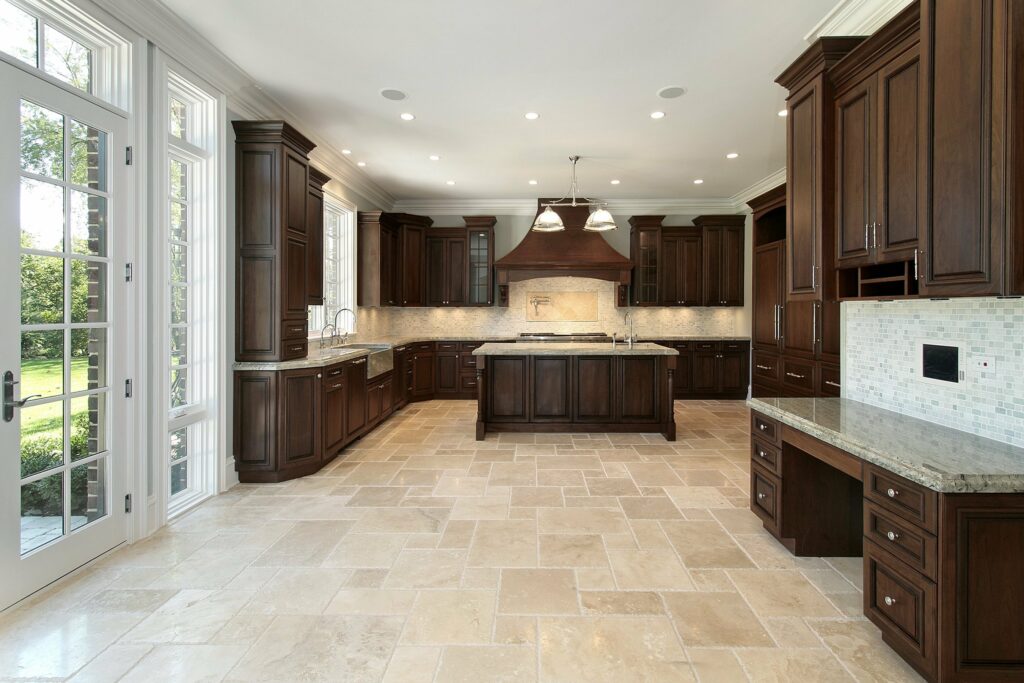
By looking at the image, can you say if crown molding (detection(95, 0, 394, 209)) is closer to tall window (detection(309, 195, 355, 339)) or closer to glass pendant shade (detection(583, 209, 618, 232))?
tall window (detection(309, 195, 355, 339))

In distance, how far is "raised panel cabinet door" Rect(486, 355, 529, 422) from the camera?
5605 millimetres

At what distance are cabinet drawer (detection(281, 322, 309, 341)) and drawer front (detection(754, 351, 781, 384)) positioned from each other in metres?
5.22

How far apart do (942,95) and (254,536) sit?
4110 millimetres

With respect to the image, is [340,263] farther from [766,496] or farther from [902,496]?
[902,496]

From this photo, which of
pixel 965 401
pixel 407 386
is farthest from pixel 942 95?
pixel 407 386

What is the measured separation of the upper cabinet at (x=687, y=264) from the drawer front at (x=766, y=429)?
204 inches

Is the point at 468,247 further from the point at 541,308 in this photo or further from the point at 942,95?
the point at 942,95

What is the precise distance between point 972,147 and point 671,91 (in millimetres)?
2881

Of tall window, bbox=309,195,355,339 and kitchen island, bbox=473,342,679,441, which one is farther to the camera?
tall window, bbox=309,195,355,339

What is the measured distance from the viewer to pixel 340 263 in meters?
6.91

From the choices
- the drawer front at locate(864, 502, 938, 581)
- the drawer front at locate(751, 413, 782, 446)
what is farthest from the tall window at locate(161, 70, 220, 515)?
the drawer front at locate(864, 502, 938, 581)

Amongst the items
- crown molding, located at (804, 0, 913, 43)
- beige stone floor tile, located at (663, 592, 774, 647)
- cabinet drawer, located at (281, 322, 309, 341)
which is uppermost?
crown molding, located at (804, 0, 913, 43)

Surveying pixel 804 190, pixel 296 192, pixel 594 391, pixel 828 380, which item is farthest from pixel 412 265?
pixel 804 190

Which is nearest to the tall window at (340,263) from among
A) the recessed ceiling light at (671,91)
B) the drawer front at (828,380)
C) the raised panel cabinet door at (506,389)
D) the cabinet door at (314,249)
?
the cabinet door at (314,249)
